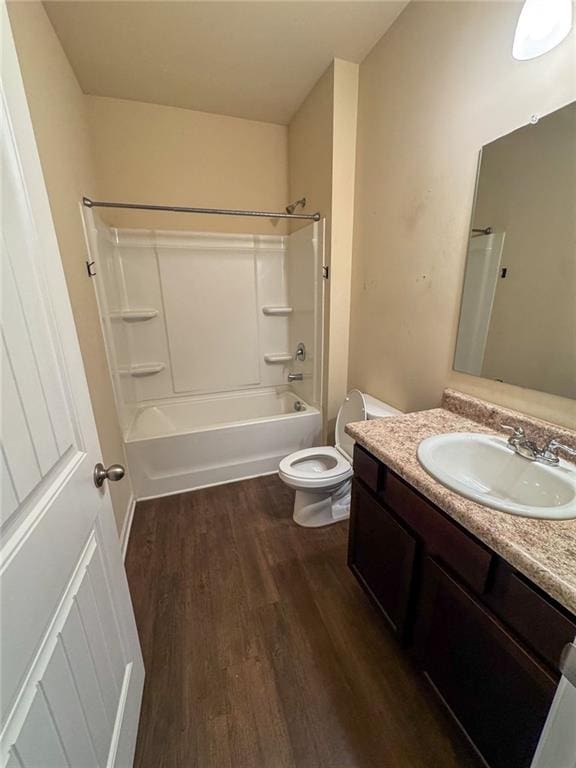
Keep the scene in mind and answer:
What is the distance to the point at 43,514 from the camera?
56cm

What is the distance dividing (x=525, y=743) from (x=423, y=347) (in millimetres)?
1311

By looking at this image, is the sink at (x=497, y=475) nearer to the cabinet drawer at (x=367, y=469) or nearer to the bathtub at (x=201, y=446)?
the cabinet drawer at (x=367, y=469)

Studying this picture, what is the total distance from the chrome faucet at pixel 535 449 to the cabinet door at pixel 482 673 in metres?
0.46

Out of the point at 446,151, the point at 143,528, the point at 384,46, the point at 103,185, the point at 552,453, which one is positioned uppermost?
the point at 384,46

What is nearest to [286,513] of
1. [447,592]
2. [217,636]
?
[217,636]

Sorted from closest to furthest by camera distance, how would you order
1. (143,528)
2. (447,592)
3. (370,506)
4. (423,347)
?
(447,592) → (370,506) → (423,347) → (143,528)

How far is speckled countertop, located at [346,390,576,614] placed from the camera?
1.98 feet

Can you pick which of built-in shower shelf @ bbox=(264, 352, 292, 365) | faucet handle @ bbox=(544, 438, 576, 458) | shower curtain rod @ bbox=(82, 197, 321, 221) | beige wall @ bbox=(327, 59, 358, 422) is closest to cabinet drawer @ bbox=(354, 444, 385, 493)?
faucet handle @ bbox=(544, 438, 576, 458)

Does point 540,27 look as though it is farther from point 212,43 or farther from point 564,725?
point 564,725

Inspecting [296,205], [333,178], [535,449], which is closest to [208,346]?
[296,205]

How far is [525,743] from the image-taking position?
698 millimetres

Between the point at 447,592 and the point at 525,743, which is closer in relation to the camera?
the point at 525,743

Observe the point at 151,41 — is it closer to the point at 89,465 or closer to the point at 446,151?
the point at 446,151

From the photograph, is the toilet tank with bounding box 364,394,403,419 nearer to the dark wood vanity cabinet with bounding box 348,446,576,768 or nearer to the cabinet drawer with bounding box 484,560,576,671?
the dark wood vanity cabinet with bounding box 348,446,576,768
